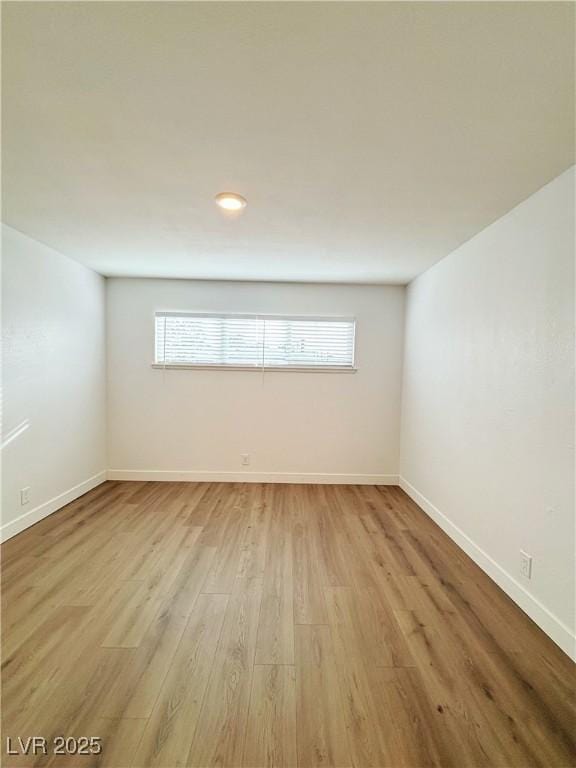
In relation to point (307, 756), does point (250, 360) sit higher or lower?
higher

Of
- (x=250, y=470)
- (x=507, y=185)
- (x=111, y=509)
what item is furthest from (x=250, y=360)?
(x=507, y=185)

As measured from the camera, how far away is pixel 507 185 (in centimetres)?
170

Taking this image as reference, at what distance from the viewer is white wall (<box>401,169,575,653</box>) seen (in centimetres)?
158

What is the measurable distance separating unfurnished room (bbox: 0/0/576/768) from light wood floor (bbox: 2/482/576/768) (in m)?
0.01

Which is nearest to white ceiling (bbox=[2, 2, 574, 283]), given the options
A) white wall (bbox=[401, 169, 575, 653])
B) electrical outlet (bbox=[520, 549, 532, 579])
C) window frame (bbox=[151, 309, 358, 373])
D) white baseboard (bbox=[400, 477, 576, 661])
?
white wall (bbox=[401, 169, 575, 653])

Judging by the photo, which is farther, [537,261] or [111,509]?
[111,509]

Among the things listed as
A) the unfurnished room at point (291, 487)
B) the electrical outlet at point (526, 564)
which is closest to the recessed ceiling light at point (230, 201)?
the unfurnished room at point (291, 487)

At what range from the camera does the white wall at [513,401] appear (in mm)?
1575

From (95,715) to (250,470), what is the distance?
8.52 ft

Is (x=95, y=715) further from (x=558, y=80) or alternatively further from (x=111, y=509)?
(x=558, y=80)

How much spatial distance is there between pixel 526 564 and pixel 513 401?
0.94 meters

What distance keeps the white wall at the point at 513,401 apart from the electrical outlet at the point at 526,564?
1.5 inches

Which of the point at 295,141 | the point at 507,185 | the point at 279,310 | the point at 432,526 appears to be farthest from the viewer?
the point at 279,310

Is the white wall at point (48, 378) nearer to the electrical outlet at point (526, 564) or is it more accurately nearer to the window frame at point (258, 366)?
the window frame at point (258, 366)
